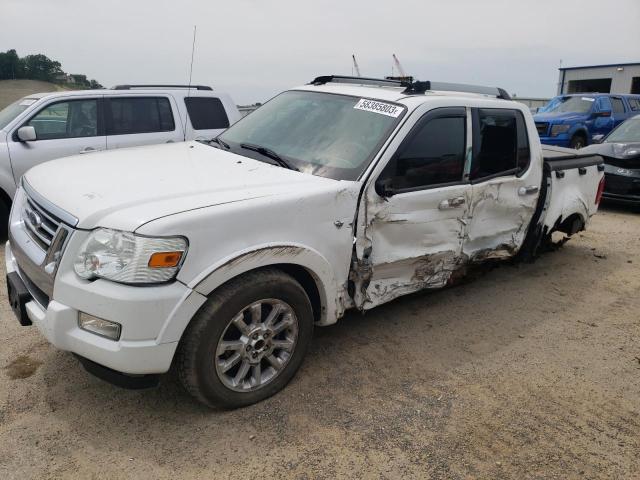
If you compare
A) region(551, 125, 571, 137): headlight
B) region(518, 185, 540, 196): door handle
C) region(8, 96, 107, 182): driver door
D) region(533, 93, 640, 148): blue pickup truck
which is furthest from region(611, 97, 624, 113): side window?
region(8, 96, 107, 182): driver door

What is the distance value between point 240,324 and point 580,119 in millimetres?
13519

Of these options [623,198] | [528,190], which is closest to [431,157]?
[528,190]

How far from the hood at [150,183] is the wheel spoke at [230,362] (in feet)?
2.81

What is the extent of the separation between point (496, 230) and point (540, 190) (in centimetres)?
79

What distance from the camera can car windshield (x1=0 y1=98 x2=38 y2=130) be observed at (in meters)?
6.32

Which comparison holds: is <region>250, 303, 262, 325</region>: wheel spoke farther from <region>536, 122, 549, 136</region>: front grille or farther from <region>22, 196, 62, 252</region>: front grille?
<region>536, 122, 549, 136</region>: front grille

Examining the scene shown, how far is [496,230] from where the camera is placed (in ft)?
14.5

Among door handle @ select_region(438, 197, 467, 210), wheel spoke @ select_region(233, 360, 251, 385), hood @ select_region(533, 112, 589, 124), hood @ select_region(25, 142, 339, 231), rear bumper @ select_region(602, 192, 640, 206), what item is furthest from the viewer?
hood @ select_region(533, 112, 589, 124)

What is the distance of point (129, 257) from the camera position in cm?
245

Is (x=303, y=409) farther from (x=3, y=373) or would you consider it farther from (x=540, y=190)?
(x=540, y=190)

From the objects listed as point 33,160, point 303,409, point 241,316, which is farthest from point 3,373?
point 33,160

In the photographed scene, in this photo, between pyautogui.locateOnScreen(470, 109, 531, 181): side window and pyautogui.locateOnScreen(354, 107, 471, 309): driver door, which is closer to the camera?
pyautogui.locateOnScreen(354, 107, 471, 309): driver door

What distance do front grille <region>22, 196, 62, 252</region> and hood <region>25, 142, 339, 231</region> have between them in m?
0.09

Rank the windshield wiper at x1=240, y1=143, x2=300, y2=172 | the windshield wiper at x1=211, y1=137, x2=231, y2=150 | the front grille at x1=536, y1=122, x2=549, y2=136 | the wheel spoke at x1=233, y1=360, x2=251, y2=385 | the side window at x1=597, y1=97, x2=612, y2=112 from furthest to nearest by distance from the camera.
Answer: the side window at x1=597, y1=97, x2=612, y2=112 → the front grille at x1=536, y1=122, x2=549, y2=136 → the windshield wiper at x1=211, y1=137, x2=231, y2=150 → the windshield wiper at x1=240, y1=143, x2=300, y2=172 → the wheel spoke at x1=233, y1=360, x2=251, y2=385
